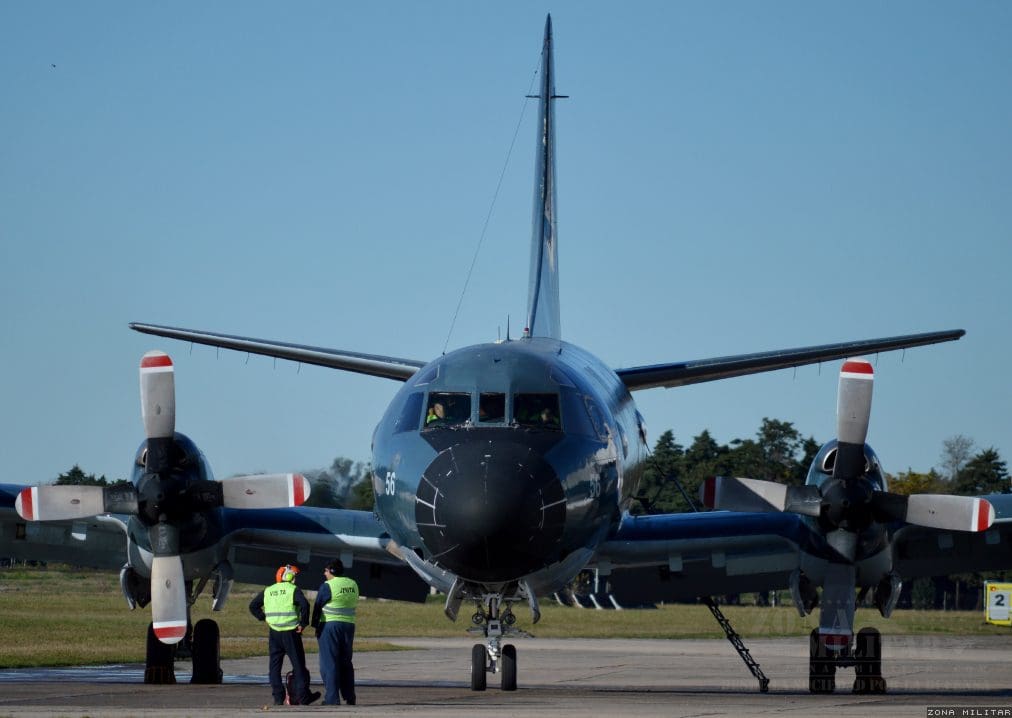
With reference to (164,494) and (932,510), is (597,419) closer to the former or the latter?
(932,510)

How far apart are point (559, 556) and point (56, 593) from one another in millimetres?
41422

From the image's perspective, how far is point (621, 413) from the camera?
63.1ft

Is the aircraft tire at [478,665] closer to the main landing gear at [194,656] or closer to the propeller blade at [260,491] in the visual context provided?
the propeller blade at [260,491]

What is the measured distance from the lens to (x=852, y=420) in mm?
19438

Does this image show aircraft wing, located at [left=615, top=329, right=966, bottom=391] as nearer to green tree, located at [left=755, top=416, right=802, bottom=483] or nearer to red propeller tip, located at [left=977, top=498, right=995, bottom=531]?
red propeller tip, located at [left=977, top=498, right=995, bottom=531]

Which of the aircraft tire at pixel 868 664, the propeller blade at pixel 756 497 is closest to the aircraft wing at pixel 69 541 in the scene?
the propeller blade at pixel 756 497

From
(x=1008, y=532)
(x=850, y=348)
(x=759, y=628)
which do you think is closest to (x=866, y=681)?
(x=1008, y=532)

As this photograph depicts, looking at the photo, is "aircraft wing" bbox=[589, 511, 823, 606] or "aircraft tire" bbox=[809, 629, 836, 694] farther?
"aircraft tire" bbox=[809, 629, 836, 694]

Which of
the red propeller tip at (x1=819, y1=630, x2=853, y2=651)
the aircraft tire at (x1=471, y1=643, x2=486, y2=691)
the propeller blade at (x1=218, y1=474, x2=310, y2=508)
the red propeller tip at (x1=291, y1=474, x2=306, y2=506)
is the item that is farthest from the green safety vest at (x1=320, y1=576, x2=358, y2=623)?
the red propeller tip at (x1=819, y1=630, x2=853, y2=651)

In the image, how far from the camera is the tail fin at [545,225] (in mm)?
25328

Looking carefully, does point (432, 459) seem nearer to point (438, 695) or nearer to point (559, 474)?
point (559, 474)

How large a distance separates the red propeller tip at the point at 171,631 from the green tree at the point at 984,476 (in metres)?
54.1

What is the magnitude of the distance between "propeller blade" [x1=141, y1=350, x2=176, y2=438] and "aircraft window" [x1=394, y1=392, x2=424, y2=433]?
3.95 m

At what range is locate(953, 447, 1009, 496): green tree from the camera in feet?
240
